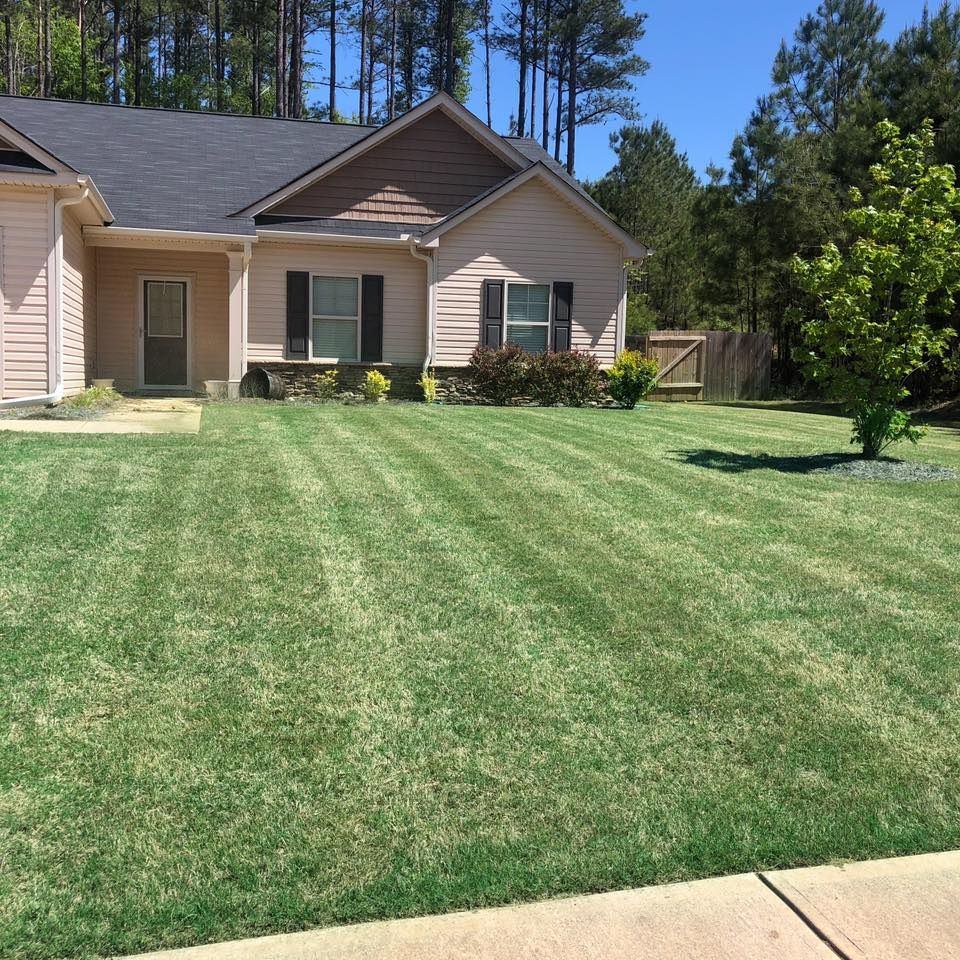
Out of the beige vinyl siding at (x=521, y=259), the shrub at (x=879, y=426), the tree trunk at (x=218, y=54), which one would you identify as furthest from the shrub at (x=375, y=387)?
the tree trunk at (x=218, y=54)

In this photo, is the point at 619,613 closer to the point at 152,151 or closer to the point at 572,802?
the point at 572,802

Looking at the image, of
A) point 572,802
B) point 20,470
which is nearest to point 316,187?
point 20,470

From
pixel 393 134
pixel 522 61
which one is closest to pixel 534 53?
pixel 522 61

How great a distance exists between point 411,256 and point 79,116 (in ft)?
24.8

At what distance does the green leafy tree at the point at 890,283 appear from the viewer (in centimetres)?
846

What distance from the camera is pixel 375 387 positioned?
15.0 meters

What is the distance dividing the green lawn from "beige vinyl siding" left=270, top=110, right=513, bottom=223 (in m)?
10.4

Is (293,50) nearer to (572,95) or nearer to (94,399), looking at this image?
(572,95)

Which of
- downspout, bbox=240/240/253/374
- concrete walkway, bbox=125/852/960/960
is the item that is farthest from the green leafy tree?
downspout, bbox=240/240/253/374

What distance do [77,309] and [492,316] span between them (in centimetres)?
679

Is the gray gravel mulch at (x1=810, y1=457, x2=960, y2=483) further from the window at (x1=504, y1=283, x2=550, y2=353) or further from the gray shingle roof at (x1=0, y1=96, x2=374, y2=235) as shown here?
the gray shingle roof at (x1=0, y1=96, x2=374, y2=235)

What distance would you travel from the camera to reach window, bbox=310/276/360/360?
16156mm

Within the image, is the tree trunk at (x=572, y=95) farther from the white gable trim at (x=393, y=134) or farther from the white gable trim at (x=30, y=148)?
the white gable trim at (x=30, y=148)

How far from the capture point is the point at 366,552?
5.46m
